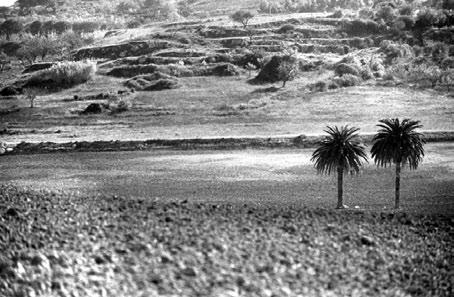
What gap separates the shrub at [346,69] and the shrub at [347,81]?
6.38m

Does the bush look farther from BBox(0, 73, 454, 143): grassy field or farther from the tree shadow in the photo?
the tree shadow

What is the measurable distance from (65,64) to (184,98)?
32955mm

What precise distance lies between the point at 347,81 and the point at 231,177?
4883cm

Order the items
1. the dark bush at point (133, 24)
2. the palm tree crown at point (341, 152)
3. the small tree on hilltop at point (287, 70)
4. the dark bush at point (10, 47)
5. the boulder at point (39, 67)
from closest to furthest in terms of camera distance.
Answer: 1. the palm tree crown at point (341, 152)
2. the small tree on hilltop at point (287, 70)
3. the boulder at point (39, 67)
4. the dark bush at point (10, 47)
5. the dark bush at point (133, 24)

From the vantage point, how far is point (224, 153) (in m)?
57.0

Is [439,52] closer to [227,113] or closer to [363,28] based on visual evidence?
[363,28]

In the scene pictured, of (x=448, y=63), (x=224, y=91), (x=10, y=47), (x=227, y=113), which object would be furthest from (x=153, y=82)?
(x=10, y=47)

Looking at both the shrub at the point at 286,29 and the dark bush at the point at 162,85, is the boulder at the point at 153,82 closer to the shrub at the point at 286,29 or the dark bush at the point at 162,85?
the dark bush at the point at 162,85

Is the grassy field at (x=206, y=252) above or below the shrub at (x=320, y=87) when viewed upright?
below

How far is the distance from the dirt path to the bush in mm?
49981

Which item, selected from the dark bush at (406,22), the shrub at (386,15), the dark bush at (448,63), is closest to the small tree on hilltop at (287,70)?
the dark bush at (448,63)

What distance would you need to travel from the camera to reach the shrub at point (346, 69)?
97.5 meters

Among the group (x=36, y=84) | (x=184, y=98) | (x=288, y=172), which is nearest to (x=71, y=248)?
(x=288, y=172)

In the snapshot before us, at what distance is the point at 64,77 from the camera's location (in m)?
108
